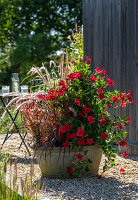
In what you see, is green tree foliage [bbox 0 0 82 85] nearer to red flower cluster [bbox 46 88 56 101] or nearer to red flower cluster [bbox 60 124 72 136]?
red flower cluster [bbox 46 88 56 101]

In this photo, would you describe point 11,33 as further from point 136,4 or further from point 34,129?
point 34,129

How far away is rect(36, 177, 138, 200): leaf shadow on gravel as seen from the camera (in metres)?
2.43

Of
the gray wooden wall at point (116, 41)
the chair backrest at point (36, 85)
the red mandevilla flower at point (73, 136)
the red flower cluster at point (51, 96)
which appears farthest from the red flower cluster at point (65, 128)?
the gray wooden wall at point (116, 41)

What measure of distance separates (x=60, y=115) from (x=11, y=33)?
11640mm

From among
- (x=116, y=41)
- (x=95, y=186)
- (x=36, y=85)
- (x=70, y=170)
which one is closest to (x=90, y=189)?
(x=95, y=186)

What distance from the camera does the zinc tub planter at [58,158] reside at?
292 cm

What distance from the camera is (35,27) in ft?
46.1

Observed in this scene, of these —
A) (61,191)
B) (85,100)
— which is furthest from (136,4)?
(61,191)

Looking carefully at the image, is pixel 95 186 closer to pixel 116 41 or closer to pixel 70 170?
pixel 70 170

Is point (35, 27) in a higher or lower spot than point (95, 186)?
higher

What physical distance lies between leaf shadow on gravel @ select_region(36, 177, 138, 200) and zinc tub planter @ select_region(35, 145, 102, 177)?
3.8 inches

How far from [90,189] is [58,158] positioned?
46 cm

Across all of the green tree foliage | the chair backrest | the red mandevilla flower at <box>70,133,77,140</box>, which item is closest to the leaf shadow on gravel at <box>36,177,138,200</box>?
the red mandevilla flower at <box>70,133,77,140</box>

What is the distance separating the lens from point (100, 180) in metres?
2.88
